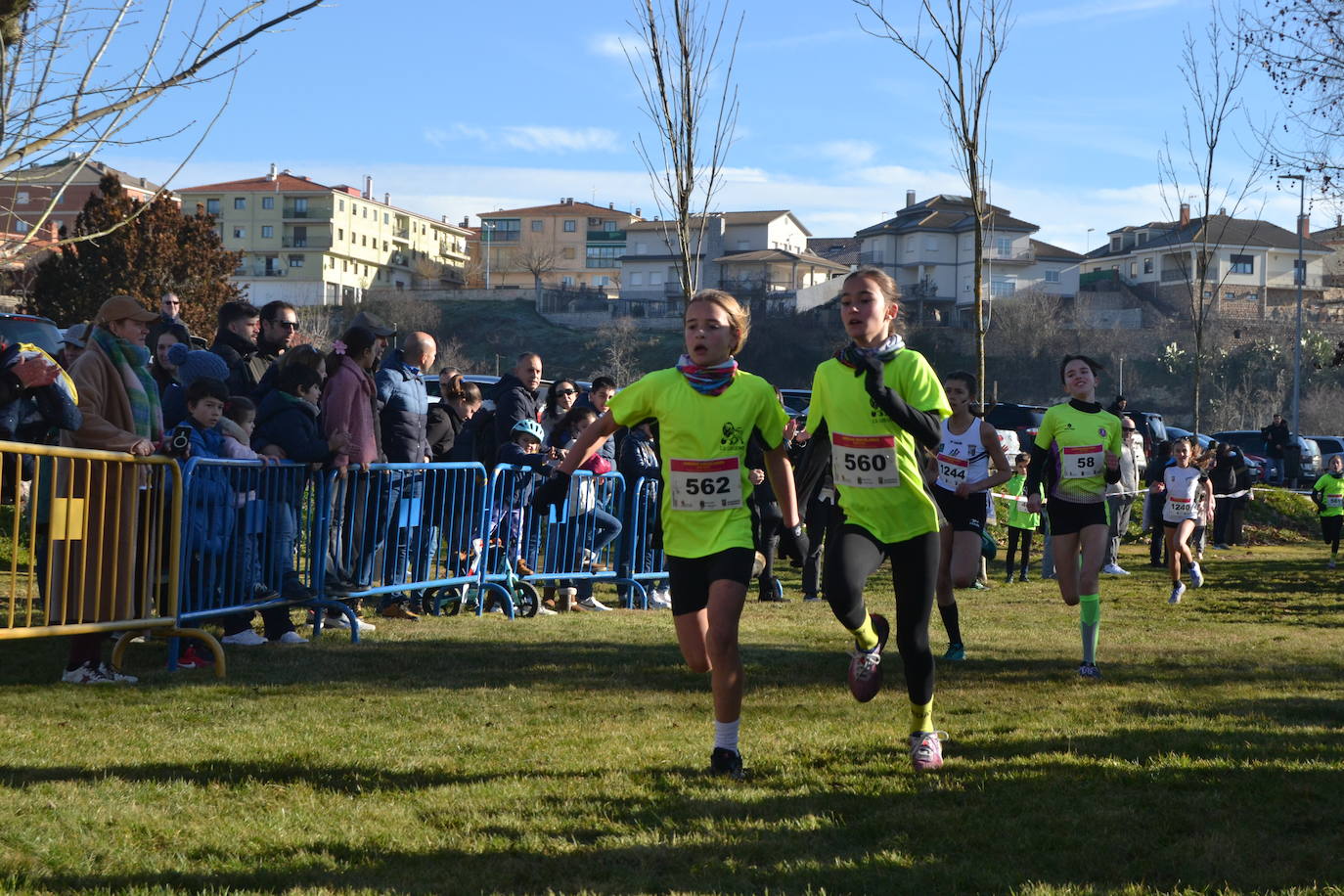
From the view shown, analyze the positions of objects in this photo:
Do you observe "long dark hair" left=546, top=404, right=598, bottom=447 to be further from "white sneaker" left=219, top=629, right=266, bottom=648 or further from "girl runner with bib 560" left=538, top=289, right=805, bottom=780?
"white sneaker" left=219, top=629, right=266, bottom=648

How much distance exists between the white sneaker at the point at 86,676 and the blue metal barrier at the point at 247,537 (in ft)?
1.80

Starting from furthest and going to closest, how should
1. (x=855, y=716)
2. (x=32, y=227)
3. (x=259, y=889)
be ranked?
1. (x=855, y=716)
2. (x=32, y=227)
3. (x=259, y=889)

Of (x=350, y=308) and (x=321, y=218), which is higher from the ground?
(x=321, y=218)

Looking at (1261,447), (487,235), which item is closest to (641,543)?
(1261,447)

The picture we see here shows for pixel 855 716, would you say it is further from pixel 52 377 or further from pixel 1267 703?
pixel 52 377

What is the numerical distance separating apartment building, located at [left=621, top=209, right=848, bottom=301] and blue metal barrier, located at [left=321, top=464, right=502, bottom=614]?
8700cm

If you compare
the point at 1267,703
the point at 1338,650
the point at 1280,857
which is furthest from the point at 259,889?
the point at 1338,650

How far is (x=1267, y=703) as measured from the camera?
7895 mm

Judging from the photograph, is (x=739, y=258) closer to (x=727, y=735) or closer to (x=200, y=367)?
(x=200, y=367)

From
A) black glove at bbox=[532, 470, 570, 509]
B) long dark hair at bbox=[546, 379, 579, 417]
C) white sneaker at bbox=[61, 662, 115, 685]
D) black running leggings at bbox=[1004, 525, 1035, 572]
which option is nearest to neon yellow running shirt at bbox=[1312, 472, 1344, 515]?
black running leggings at bbox=[1004, 525, 1035, 572]

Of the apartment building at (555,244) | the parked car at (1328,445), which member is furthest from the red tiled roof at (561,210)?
the parked car at (1328,445)

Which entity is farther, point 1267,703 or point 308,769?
point 1267,703

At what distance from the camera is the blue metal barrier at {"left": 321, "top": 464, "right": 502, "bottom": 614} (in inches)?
387

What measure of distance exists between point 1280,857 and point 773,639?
5.83 metres
